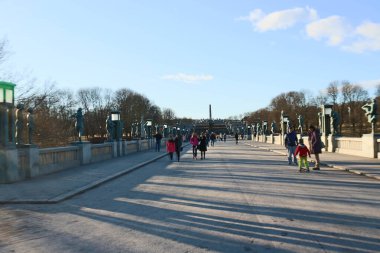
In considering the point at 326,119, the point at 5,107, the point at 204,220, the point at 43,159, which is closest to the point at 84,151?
the point at 43,159

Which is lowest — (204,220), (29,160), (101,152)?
(204,220)

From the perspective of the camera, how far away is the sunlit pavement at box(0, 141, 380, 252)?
21.2 feet

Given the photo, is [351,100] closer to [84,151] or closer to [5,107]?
[84,151]

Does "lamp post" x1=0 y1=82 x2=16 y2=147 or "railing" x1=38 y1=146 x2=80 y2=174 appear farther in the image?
"railing" x1=38 y1=146 x2=80 y2=174

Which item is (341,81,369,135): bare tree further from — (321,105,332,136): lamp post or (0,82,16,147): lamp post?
(0,82,16,147): lamp post

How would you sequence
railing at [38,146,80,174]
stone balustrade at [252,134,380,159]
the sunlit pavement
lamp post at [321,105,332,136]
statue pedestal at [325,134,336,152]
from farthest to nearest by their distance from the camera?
lamp post at [321,105,332,136] → statue pedestal at [325,134,336,152] → stone balustrade at [252,134,380,159] → railing at [38,146,80,174] → the sunlit pavement

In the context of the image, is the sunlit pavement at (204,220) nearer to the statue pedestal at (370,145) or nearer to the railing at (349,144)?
the statue pedestal at (370,145)

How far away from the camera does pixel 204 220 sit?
8250mm

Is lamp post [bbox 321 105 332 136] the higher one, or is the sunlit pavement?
lamp post [bbox 321 105 332 136]

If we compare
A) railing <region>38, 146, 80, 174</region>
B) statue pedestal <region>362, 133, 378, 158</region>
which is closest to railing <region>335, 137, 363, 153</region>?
statue pedestal <region>362, 133, 378, 158</region>

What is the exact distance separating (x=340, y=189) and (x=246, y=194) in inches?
104

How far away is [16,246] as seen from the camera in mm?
6574

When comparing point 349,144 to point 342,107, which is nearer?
point 349,144

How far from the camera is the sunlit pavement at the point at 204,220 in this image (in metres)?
6.45
